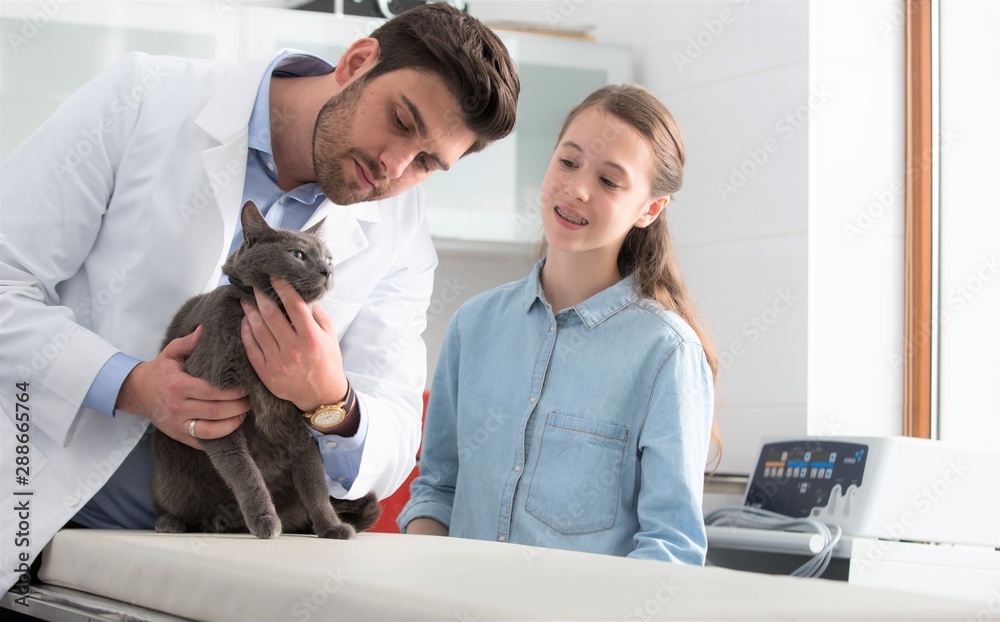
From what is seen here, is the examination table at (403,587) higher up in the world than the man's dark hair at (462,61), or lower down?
lower down

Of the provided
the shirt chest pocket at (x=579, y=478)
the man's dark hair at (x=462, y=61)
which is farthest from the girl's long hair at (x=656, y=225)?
the man's dark hair at (x=462, y=61)

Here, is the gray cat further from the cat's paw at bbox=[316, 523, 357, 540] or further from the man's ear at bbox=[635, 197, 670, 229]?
the man's ear at bbox=[635, 197, 670, 229]

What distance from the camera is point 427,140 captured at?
1.19 m

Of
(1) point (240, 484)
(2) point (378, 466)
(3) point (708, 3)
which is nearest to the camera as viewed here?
(1) point (240, 484)

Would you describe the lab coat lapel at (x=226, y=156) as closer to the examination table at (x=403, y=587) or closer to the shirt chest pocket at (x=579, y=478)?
the examination table at (x=403, y=587)

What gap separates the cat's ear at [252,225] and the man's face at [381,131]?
18 cm

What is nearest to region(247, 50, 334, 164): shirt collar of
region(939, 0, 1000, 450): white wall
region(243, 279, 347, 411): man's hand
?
region(243, 279, 347, 411): man's hand

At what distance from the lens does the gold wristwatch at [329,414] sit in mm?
1025

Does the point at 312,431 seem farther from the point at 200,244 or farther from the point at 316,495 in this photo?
the point at 200,244

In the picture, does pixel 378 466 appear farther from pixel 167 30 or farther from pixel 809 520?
pixel 167 30

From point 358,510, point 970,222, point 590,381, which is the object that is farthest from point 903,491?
point 358,510

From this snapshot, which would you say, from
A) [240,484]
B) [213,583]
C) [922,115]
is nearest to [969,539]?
[922,115]

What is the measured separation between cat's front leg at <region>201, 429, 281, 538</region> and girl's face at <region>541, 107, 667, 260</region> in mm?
677

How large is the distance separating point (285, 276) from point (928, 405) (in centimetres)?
206
